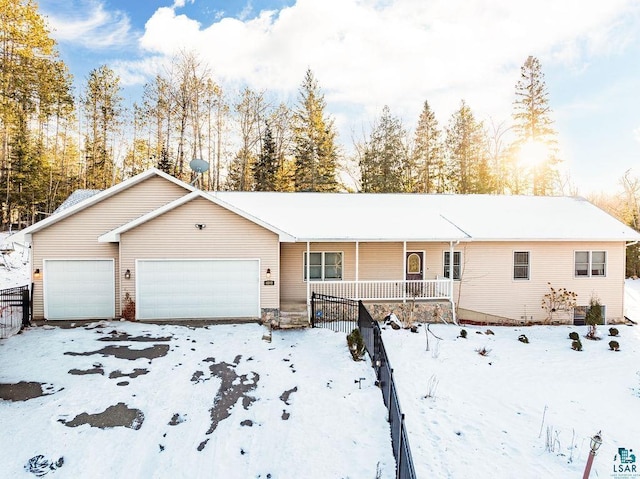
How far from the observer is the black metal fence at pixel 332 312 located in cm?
1164

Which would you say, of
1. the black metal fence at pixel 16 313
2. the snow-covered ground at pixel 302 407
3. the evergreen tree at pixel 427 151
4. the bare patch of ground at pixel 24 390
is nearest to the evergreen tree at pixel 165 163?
the black metal fence at pixel 16 313

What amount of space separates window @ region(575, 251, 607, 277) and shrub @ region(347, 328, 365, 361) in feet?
37.8

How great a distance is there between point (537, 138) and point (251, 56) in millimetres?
23971

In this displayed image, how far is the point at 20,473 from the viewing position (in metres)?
4.24

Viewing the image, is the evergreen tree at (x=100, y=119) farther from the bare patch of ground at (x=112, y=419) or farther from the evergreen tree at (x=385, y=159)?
the bare patch of ground at (x=112, y=419)

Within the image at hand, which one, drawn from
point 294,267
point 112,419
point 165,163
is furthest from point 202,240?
point 165,163

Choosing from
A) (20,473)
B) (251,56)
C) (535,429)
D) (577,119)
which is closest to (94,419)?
(20,473)

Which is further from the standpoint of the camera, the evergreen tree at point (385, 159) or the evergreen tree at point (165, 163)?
the evergreen tree at point (385, 159)

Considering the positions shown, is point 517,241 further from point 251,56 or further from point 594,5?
point 251,56

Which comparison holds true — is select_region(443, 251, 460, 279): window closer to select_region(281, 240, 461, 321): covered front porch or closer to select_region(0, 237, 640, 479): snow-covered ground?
select_region(281, 240, 461, 321): covered front porch

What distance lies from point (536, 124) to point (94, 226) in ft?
105

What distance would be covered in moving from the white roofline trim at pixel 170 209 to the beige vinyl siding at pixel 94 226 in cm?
80

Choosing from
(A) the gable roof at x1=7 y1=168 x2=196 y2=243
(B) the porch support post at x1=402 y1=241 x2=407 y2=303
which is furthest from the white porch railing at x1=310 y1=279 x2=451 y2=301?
(A) the gable roof at x1=7 y1=168 x2=196 y2=243

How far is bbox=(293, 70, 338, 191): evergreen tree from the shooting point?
2623 cm
